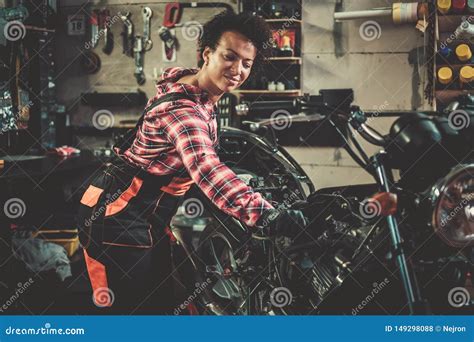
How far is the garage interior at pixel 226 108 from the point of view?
1486 mm

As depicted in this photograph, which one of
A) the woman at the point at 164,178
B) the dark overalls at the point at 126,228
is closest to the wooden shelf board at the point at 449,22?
the woman at the point at 164,178

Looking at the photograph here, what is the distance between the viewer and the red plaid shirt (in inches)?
54.6

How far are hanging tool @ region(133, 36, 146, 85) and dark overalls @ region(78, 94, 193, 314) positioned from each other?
97.9 inches

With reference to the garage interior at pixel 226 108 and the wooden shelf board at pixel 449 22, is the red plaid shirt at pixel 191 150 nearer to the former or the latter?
the garage interior at pixel 226 108

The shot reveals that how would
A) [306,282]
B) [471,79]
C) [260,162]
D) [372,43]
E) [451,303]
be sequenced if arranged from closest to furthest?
[451,303] → [306,282] → [260,162] → [471,79] → [372,43]

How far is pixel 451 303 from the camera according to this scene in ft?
4.70

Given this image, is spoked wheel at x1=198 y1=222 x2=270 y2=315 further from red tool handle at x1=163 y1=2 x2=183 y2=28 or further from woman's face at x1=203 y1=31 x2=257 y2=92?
red tool handle at x1=163 y1=2 x2=183 y2=28

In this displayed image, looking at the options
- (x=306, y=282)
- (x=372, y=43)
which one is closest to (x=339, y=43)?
(x=372, y=43)

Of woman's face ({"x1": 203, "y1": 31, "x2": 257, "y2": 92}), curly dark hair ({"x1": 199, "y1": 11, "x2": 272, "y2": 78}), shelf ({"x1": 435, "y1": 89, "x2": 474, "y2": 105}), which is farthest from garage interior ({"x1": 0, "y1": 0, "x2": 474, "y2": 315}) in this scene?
curly dark hair ({"x1": 199, "y1": 11, "x2": 272, "y2": 78})

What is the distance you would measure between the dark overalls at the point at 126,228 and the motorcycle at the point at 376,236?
321 millimetres

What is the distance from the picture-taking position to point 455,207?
3.93ft

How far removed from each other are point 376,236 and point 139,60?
3271 mm

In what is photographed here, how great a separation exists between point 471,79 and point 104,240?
2424 mm
